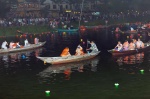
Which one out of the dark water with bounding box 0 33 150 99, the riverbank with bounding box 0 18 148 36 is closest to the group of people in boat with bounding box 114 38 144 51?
the dark water with bounding box 0 33 150 99

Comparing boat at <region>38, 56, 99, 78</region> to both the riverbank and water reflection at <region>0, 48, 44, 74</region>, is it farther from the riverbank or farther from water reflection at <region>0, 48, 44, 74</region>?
the riverbank

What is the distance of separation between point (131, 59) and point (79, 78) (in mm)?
13262

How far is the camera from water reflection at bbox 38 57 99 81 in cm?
3945

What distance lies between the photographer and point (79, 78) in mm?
37062

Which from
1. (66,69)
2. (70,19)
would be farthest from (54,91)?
(70,19)

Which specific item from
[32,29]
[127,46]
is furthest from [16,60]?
[32,29]

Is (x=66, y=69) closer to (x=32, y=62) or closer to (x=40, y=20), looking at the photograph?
(x=32, y=62)

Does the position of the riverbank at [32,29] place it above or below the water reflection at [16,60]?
above

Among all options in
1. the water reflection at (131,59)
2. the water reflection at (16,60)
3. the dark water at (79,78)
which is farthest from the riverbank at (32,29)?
the water reflection at (131,59)

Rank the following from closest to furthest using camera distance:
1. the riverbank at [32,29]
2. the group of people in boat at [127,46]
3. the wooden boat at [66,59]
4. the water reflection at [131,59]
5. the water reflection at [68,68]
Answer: the water reflection at [68,68]
the wooden boat at [66,59]
the water reflection at [131,59]
the group of people in boat at [127,46]
the riverbank at [32,29]

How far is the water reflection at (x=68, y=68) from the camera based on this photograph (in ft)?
129

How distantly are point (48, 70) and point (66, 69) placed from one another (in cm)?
226

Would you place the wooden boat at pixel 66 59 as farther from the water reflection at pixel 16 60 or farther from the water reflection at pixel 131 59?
the water reflection at pixel 131 59

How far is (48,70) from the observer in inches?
1667
